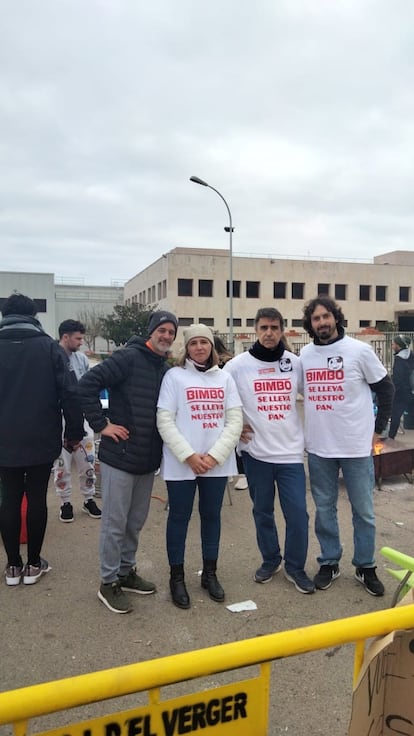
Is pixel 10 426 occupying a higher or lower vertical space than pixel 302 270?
lower

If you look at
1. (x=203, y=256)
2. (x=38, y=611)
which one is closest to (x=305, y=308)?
(x=38, y=611)

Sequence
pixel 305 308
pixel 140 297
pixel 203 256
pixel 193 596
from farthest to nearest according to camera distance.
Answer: pixel 140 297 → pixel 203 256 → pixel 305 308 → pixel 193 596

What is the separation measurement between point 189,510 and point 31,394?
1308 mm

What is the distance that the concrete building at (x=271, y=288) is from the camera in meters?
47.0

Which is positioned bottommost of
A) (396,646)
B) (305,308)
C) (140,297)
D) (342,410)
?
(396,646)

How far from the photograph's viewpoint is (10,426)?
3.30 meters

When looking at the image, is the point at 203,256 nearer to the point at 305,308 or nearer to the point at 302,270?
the point at 302,270

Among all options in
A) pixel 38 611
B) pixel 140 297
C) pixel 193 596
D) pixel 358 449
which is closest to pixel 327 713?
pixel 193 596

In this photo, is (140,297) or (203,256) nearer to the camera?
(203,256)

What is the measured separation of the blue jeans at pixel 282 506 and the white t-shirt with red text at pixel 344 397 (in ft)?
0.97

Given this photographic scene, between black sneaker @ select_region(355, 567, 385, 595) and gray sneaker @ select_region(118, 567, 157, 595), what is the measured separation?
4.68ft

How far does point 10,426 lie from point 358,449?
2.33m

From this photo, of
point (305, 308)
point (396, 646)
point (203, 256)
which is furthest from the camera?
point (203, 256)

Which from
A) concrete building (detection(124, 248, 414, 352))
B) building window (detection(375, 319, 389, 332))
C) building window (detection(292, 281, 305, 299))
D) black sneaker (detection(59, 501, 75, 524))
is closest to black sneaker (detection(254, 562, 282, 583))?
black sneaker (detection(59, 501, 75, 524))
